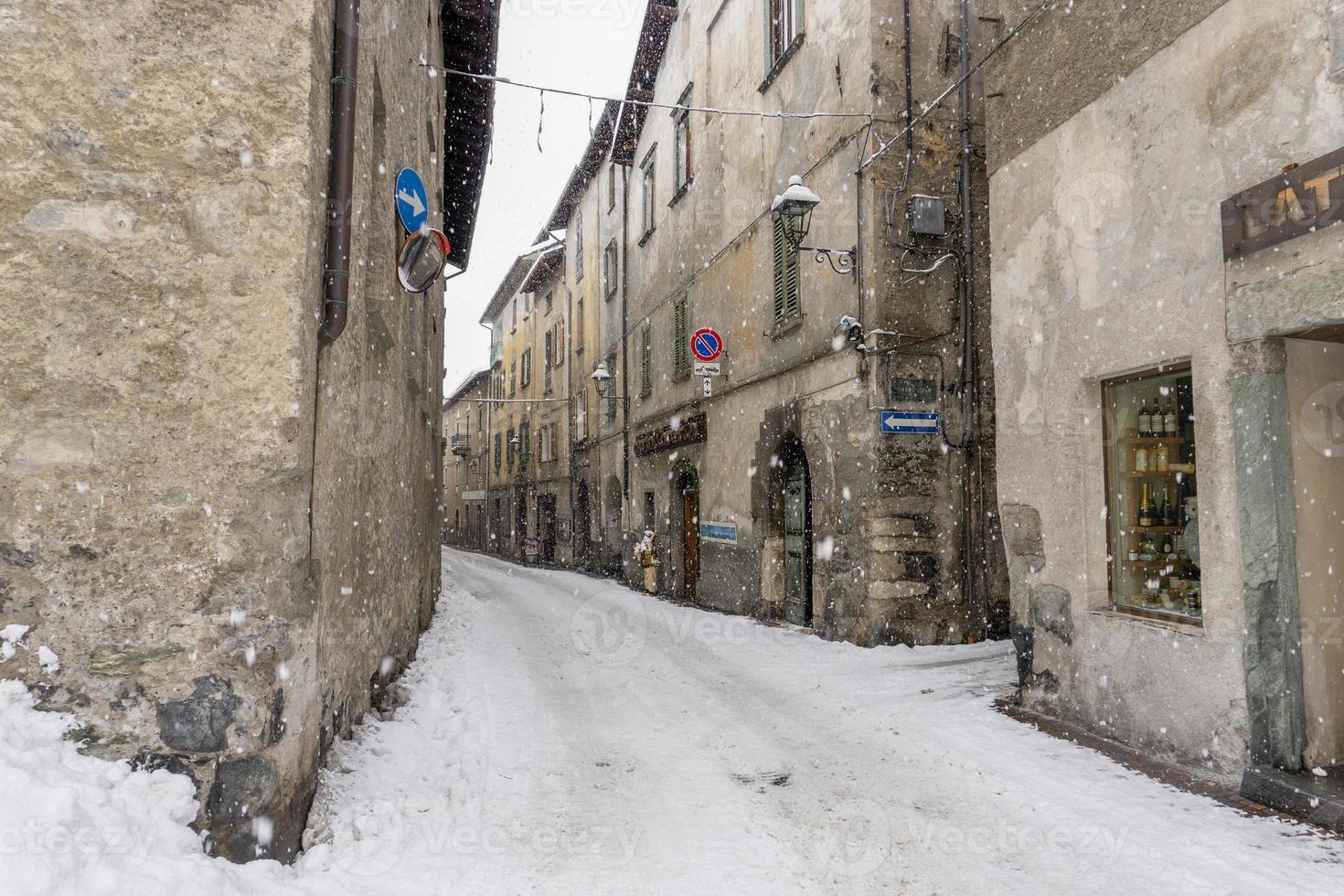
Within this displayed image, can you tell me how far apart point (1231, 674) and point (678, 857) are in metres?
3.11

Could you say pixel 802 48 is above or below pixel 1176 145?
above

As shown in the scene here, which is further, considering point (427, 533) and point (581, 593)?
point (581, 593)

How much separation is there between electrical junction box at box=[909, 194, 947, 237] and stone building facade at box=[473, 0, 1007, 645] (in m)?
0.04

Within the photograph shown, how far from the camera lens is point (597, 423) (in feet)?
70.1

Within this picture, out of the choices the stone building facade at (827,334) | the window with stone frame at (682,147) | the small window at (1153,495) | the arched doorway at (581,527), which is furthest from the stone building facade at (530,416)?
the small window at (1153,495)

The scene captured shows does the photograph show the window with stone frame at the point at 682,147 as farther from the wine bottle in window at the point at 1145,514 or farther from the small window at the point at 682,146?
the wine bottle in window at the point at 1145,514

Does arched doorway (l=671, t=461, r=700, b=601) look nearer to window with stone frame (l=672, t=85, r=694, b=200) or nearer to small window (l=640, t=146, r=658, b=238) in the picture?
window with stone frame (l=672, t=85, r=694, b=200)

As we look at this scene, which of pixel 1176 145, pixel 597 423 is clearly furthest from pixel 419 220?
pixel 597 423

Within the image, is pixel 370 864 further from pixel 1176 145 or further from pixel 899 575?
pixel 899 575

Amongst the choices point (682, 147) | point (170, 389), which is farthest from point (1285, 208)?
point (682, 147)

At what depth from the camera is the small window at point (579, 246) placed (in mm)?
23766

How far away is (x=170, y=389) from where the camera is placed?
10.7ft

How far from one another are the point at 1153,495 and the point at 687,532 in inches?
404

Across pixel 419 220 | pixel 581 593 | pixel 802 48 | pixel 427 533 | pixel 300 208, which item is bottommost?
pixel 581 593
